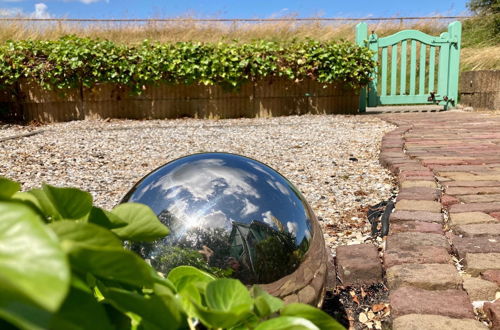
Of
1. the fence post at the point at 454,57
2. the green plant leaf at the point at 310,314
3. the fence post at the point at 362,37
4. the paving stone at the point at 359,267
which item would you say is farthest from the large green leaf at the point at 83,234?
the fence post at the point at 454,57

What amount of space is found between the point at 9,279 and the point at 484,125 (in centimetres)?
685

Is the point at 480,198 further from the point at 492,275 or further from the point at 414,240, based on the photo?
the point at 492,275

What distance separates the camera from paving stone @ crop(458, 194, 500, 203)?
2951 millimetres

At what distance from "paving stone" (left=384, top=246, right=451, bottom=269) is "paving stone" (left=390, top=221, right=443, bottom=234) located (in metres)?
0.22

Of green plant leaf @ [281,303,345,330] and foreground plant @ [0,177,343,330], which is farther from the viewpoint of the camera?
green plant leaf @ [281,303,345,330]

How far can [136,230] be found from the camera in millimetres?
554

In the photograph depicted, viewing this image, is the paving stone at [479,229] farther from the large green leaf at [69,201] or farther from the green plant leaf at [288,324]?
the large green leaf at [69,201]

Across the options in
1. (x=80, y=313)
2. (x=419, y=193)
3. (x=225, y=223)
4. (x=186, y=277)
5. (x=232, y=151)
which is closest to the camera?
(x=80, y=313)

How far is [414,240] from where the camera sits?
2.31m

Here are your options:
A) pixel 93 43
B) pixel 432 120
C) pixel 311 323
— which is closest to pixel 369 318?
pixel 311 323

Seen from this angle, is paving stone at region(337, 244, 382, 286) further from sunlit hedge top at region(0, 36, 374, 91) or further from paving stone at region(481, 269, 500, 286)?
sunlit hedge top at region(0, 36, 374, 91)

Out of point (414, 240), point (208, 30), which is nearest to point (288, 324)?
point (414, 240)

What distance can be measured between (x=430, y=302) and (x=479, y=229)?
2.78 feet

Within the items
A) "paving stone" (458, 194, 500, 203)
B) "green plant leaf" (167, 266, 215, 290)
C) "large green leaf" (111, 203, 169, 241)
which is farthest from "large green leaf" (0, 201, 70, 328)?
"paving stone" (458, 194, 500, 203)
